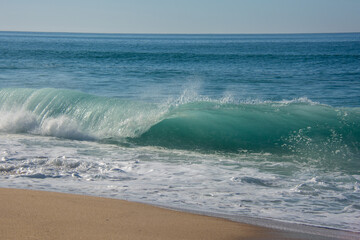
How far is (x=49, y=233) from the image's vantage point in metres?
3.44

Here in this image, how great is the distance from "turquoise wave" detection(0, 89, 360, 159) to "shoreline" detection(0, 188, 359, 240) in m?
4.05

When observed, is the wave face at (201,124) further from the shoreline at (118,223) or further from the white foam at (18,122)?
Result: the shoreline at (118,223)

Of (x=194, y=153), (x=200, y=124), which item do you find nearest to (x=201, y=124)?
(x=200, y=124)

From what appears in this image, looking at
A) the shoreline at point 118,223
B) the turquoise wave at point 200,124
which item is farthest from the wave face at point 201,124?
the shoreline at point 118,223

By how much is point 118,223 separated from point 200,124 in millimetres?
6004

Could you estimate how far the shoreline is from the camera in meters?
3.53

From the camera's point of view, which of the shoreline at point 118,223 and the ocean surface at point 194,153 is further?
the ocean surface at point 194,153

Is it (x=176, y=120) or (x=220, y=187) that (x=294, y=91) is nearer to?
(x=176, y=120)

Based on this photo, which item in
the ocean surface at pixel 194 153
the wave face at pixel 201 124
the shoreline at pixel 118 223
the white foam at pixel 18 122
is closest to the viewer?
the shoreline at pixel 118 223

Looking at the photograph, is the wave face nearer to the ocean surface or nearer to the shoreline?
the ocean surface

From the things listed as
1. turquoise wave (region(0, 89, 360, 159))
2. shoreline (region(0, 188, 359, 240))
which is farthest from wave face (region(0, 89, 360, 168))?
shoreline (region(0, 188, 359, 240))

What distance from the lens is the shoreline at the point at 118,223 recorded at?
3529 mm

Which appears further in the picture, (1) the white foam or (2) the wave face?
(1) the white foam

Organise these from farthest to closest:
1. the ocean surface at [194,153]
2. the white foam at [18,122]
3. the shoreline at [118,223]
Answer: the white foam at [18,122] → the ocean surface at [194,153] → the shoreline at [118,223]
